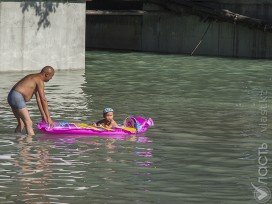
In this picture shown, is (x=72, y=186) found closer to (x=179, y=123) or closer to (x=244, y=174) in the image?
(x=244, y=174)

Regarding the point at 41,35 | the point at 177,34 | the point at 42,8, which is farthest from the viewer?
the point at 177,34

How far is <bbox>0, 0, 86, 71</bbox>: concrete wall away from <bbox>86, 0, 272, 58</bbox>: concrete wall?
1202 cm

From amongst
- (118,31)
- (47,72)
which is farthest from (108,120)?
(118,31)

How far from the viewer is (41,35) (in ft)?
110

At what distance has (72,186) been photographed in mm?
12812

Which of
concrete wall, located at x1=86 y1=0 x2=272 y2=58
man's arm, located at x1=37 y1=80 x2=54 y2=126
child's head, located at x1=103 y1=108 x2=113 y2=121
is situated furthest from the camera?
concrete wall, located at x1=86 y1=0 x2=272 y2=58

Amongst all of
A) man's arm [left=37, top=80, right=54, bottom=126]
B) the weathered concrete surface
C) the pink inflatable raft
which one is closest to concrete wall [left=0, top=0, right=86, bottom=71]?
the weathered concrete surface

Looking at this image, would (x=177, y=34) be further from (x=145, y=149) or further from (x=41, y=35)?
(x=145, y=149)

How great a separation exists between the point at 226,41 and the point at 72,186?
33294 mm

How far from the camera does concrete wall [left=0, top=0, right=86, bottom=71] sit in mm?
32562

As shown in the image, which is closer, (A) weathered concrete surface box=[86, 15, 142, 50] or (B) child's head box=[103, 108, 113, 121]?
(B) child's head box=[103, 108, 113, 121]

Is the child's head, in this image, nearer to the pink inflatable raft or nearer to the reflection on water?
the pink inflatable raft

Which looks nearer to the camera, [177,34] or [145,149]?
[145,149]

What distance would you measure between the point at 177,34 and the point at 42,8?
48.1 ft
